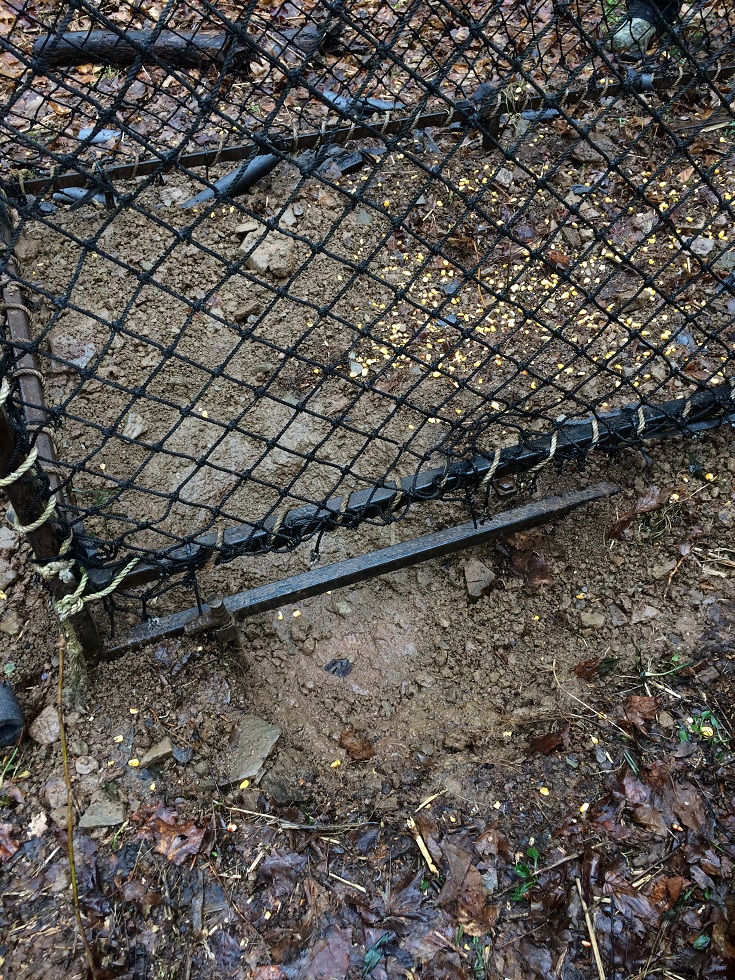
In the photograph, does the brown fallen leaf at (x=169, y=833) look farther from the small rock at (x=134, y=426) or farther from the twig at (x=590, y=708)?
the small rock at (x=134, y=426)

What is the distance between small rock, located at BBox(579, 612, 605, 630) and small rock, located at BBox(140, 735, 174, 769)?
1234 millimetres

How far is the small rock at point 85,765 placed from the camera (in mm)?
1920

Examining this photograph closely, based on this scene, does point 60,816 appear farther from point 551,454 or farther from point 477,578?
point 551,454

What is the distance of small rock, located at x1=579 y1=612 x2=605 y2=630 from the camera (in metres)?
2.20

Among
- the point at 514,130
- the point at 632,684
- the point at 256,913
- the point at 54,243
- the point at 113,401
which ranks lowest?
the point at 256,913

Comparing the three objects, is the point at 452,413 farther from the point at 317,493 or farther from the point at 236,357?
the point at 236,357

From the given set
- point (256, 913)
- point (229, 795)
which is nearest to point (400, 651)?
point (229, 795)

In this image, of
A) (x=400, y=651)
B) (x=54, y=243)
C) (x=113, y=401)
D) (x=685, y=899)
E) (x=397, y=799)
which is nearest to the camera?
(x=685, y=899)

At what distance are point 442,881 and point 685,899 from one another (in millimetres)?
550

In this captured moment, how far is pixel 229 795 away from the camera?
1.91m

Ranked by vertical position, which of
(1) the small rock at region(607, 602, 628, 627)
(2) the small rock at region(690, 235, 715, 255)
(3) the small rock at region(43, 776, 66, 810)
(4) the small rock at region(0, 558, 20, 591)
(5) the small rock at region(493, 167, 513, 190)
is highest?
(5) the small rock at region(493, 167, 513, 190)

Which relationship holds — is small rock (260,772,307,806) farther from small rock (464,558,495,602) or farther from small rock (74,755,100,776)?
small rock (464,558,495,602)

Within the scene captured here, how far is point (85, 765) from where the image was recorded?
1930 millimetres

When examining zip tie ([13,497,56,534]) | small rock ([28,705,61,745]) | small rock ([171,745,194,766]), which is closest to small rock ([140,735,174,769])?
small rock ([171,745,194,766])
